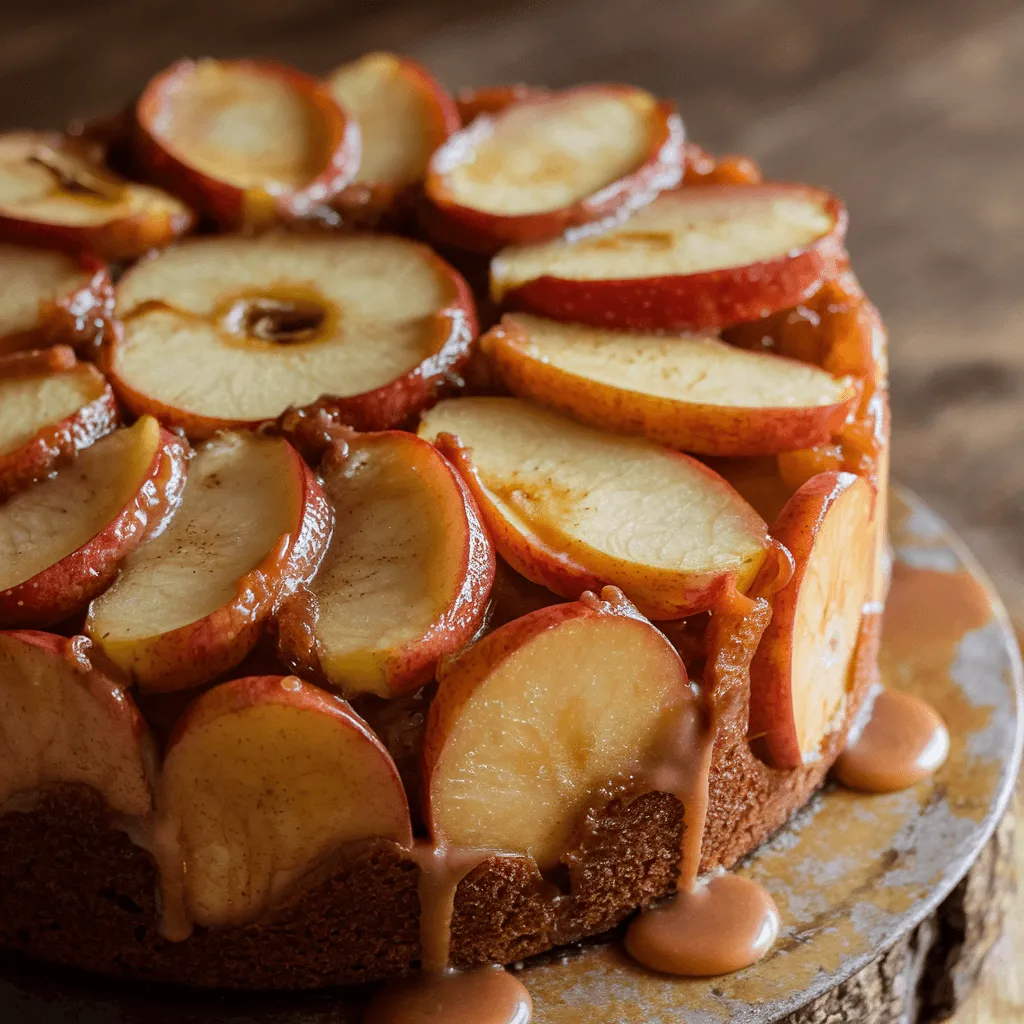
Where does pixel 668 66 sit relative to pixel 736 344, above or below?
below

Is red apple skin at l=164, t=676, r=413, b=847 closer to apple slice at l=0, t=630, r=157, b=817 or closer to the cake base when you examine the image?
apple slice at l=0, t=630, r=157, b=817

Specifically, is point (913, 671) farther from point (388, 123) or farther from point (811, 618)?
point (388, 123)

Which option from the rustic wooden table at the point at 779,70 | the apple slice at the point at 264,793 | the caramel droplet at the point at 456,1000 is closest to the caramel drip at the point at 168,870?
the apple slice at the point at 264,793

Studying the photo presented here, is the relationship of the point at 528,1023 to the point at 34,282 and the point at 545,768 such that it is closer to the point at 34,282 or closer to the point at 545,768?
the point at 545,768

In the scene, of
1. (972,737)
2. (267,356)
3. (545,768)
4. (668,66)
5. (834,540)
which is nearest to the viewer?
(545,768)

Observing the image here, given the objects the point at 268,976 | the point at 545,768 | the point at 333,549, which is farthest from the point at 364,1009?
the point at 333,549

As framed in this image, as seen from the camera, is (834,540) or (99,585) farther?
(834,540)

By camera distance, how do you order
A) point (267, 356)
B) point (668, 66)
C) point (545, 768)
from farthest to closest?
1. point (668, 66)
2. point (267, 356)
3. point (545, 768)

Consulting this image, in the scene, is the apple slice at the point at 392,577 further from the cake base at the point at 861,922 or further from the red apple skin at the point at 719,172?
the red apple skin at the point at 719,172
